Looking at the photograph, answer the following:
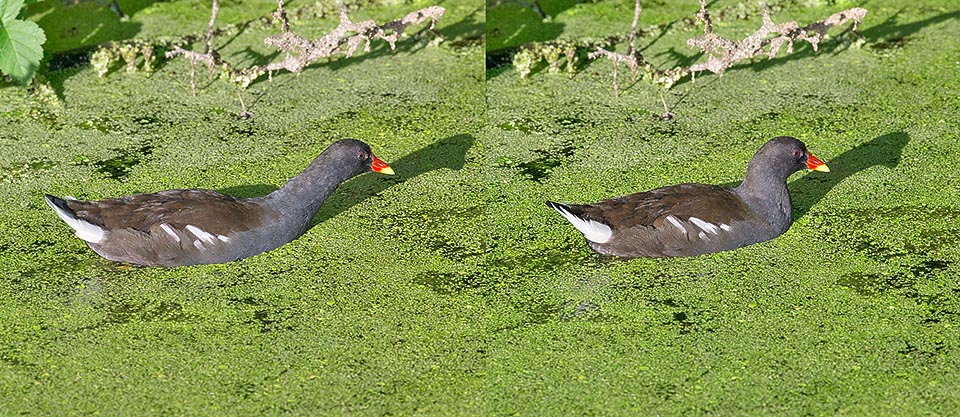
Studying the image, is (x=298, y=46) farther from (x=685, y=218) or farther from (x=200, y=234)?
(x=685, y=218)

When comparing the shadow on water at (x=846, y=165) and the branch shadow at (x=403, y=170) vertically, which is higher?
the shadow on water at (x=846, y=165)

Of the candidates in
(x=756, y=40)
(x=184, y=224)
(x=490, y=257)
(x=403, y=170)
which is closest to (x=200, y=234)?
(x=184, y=224)

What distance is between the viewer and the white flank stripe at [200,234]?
180 inches

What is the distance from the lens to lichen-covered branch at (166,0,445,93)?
627 cm

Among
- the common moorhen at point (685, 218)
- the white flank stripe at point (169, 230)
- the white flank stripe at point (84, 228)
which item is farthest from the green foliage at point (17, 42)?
the common moorhen at point (685, 218)

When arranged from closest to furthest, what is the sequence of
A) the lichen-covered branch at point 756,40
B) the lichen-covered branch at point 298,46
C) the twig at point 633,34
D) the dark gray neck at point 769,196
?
the dark gray neck at point 769,196, the twig at point 633,34, the lichen-covered branch at point 756,40, the lichen-covered branch at point 298,46

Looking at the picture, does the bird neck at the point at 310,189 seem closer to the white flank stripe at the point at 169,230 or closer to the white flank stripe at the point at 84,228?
the white flank stripe at the point at 169,230

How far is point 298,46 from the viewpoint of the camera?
6445mm

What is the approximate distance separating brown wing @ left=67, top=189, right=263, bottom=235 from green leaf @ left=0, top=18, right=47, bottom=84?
1.35 metres

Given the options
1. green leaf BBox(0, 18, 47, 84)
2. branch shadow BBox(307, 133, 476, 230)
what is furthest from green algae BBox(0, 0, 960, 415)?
green leaf BBox(0, 18, 47, 84)

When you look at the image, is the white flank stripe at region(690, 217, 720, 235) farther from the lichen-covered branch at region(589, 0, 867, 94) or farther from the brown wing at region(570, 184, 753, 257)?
the lichen-covered branch at region(589, 0, 867, 94)

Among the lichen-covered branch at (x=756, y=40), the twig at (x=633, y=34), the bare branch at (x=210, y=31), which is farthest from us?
the bare branch at (x=210, y=31)

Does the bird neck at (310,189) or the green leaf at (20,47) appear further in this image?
the green leaf at (20,47)

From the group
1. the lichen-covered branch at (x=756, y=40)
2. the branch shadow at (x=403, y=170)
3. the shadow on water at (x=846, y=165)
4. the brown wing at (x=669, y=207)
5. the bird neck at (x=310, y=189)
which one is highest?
the brown wing at (x=669, y=207)
